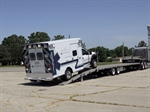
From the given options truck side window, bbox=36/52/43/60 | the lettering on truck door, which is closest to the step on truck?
truck side window, bbox=36/52/43/60

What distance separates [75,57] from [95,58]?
294 centimetres

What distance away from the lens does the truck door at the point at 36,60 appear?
1747 centimetres

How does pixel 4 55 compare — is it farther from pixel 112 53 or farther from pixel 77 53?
pixel 77 53

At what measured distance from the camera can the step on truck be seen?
1705 centimetres

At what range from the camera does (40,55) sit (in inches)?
688

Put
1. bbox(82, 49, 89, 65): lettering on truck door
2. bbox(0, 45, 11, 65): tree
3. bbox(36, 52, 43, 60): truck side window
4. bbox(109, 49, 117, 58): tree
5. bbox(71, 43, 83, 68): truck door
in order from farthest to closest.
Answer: bbox(109, 49, 117, 58): tree < bbox(0, 45, 11, 65): tree < bbox(82, 49, 89, 65): lettering on truck door < bbox(71, 43, 83, 68): truck door < bbox(36, 52, 43, 60): truck side window

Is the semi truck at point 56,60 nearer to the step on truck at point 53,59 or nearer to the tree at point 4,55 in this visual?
the step on truck at point 53,59

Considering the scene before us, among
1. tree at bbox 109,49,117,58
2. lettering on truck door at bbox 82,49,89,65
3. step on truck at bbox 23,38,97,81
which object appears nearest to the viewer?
step on truck at bbox 23,38,97,81

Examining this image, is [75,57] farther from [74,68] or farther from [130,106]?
[130,106]

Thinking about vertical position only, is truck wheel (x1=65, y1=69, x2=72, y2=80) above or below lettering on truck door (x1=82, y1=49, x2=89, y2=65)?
below

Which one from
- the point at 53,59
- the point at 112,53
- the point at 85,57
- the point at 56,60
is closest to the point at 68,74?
the point at 56,60

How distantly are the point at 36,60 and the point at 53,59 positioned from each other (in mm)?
1436

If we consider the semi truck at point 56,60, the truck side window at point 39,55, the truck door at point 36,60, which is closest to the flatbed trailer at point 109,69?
the semi truck at point 56,60

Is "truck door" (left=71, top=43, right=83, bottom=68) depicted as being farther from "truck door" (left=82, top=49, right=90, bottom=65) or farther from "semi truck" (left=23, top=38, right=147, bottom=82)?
"truck door" (left=82, top=49, right=90, bottom=65)
